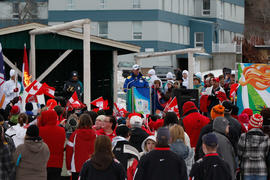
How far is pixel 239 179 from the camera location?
469 inches

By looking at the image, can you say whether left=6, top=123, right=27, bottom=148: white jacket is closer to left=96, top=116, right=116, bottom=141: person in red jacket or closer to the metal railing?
left=96, top=116, right=116, bottom=141: person in red jacket

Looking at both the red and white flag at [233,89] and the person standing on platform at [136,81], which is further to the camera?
the person standing on platform at [136,81]

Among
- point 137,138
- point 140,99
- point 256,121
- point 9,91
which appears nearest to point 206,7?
point 140,99

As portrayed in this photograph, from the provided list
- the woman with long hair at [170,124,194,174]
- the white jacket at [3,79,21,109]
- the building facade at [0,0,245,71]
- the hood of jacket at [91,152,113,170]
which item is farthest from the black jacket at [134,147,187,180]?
the building facade at [0,0,245,71]

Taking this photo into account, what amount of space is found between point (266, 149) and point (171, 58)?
173ft

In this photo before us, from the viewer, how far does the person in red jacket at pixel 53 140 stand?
432 inches

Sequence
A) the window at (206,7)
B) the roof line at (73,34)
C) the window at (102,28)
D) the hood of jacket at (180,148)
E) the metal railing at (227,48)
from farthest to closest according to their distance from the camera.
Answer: the window at (206,7) → the metal railing at (227,48) → the window at (102,28) → the roof line at (73,34) → the hood of jacket at (180,148)

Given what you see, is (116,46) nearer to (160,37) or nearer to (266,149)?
(266,149)

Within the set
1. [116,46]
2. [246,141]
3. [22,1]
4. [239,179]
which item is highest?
[22,1]

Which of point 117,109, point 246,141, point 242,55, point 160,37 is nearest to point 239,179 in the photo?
point 246,141

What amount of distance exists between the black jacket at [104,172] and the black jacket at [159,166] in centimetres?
42

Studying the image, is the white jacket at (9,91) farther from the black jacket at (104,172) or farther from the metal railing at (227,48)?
the metal railing at (227,48)

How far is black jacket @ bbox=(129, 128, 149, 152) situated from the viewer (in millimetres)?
10602

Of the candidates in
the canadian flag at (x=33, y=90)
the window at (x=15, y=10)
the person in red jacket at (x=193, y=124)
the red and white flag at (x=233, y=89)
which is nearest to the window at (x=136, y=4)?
the window at (x=15, y=10)
